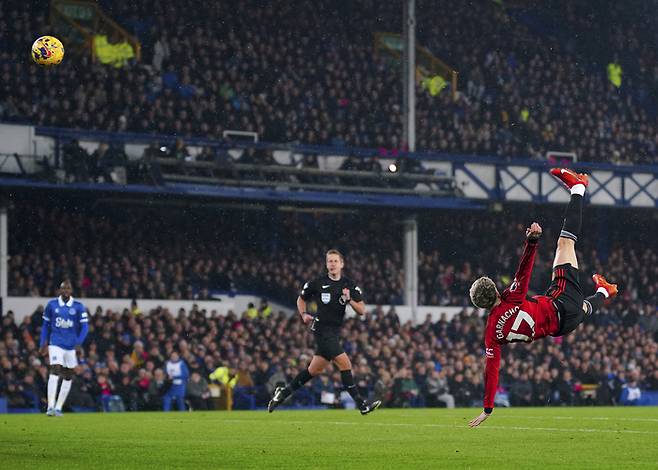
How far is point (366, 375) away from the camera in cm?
3078

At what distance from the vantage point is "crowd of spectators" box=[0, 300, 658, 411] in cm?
2723

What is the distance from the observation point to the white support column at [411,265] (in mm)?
37000

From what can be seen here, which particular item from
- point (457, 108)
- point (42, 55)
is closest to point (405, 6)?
point (457, 108)

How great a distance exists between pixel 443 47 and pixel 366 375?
15.9 meters

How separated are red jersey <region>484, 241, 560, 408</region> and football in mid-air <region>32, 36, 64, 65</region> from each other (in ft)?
40.2

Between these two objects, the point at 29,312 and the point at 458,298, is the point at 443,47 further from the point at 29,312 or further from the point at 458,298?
the point at 29,312

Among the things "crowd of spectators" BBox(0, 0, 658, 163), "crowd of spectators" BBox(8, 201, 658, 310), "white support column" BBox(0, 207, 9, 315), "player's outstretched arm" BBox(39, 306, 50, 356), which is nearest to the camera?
"player's outstretched arm" BBox(39, 306, 50, 356)

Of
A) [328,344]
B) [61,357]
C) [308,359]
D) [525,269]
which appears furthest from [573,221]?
[308,359]

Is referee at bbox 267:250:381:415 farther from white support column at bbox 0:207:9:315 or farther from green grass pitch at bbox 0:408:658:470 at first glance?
white support column at bbox 0:207:9:315

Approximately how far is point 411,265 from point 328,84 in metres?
5.96

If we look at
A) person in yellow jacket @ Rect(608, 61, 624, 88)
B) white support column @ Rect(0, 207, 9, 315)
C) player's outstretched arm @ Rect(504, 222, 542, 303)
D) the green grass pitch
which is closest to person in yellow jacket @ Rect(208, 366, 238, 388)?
white support column @ Rect(0, 207, 9, 315)

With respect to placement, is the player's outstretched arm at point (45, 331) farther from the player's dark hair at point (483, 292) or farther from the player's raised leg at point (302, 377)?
the player's dark hair at point (483, 292)

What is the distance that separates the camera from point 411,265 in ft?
122

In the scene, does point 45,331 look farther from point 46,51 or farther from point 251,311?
point 251,311
